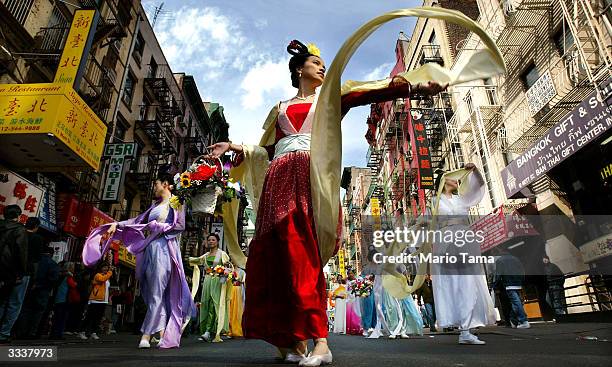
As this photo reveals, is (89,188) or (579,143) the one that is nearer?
(579,143)

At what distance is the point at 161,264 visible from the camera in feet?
16.5

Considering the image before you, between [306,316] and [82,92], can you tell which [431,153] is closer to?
[82,92]

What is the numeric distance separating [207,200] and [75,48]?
10.2 meters

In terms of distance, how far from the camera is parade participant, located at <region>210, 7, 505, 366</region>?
2418 mm

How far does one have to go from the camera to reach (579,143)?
376 inches

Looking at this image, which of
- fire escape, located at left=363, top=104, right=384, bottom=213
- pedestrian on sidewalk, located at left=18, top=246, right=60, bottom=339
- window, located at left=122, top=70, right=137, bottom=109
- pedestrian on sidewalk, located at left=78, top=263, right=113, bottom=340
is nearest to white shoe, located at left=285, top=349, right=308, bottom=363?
pedestrian on sidewalk, located at left=18, top=246, right=60, bottom=339

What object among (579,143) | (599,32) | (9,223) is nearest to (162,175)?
(9,223)

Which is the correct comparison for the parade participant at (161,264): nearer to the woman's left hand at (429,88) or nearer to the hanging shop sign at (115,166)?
the woman's left hand at (429,88)

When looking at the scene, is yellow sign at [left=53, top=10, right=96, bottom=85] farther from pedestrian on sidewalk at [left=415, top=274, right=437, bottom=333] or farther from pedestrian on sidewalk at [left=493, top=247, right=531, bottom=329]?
pedestrian on sidewalk at [left=415, top=274, right=437, bottom=333]

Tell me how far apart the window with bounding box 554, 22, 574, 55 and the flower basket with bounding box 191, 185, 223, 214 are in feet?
42.5

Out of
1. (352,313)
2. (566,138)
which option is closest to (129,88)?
(352,313)

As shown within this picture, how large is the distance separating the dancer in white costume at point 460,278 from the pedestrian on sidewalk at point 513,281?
12.6 ft

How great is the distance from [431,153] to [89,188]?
1940 centimetres

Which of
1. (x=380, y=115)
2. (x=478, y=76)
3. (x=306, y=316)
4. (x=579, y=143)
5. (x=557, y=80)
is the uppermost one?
(x=380, y=115)
